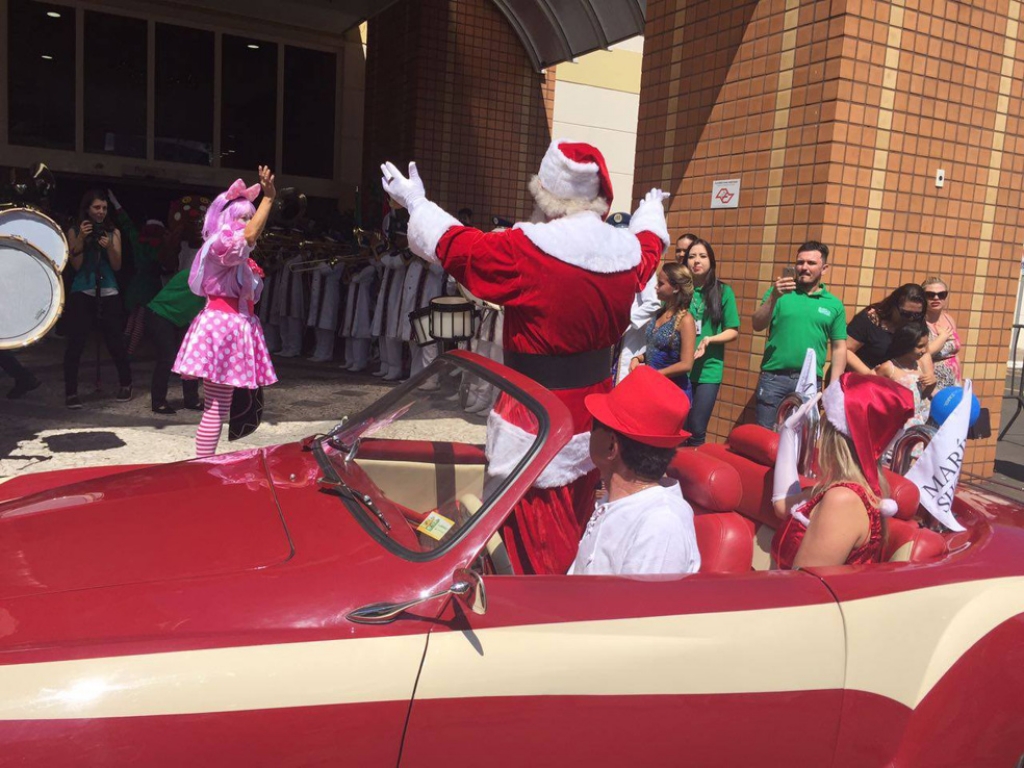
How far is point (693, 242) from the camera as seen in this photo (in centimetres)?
537

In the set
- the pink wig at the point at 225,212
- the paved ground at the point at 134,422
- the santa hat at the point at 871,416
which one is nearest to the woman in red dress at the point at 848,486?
the santa hat at the point at 871,416

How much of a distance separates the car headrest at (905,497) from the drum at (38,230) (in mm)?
4229

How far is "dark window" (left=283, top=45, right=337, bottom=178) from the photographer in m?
13.4

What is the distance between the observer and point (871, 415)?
7.30 ft

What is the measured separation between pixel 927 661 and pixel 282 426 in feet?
18.1

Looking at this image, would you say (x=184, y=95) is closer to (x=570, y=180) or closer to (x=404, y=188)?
(x=404, y=188)

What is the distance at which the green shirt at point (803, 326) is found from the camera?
4.80 meters

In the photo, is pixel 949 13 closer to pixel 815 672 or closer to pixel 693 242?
pixel 693 242

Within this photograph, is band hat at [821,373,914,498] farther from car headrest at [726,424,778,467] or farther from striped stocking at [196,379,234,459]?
striped stocking at [196,379,234,459]

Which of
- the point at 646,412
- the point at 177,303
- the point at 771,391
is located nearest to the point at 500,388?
the point at 646,412

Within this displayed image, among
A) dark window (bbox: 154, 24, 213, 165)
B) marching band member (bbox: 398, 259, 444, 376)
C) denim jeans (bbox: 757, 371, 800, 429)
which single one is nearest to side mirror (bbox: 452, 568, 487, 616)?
denim jeans (bbox: 757, 371, 800, 429)

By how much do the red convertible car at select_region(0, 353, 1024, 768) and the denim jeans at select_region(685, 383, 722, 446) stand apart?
316 centimetres

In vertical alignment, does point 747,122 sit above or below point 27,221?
above

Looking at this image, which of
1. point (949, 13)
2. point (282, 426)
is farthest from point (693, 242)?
point (282, 426)
